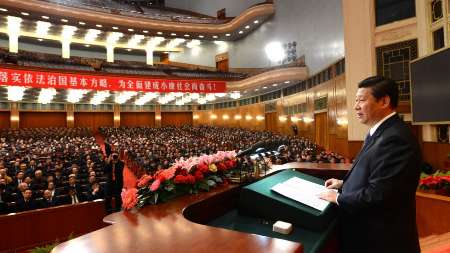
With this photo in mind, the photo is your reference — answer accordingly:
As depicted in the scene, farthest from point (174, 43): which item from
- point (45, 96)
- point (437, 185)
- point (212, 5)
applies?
point (437, 185)

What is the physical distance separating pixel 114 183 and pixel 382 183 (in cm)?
592

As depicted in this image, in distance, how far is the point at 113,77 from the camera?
18.1 meters

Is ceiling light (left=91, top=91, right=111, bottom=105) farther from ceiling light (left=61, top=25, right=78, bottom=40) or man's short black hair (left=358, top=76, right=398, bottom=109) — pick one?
man's short black hair (left=358, top=76, right=398, bottom=109)

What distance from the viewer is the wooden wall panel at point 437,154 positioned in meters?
6.95

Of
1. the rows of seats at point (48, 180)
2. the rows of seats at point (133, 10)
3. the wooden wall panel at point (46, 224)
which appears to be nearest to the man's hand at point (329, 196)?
the wooden wall panel at point (46, 224)

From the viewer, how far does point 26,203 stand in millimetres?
5219

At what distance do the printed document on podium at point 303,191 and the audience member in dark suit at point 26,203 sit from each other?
5.00m

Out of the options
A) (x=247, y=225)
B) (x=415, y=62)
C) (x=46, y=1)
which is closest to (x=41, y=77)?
(x=46, y=1)

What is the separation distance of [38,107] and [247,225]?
Answer: 25847 mm

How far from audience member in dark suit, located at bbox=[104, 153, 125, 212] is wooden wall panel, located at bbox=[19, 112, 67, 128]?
20249 mm

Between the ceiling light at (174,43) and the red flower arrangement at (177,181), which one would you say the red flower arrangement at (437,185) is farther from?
the ceiling light at (174,43)

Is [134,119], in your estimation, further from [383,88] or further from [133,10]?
[383,88]

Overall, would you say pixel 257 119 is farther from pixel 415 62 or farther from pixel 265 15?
pixel 415 62

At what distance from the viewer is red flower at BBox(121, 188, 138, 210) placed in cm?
169
